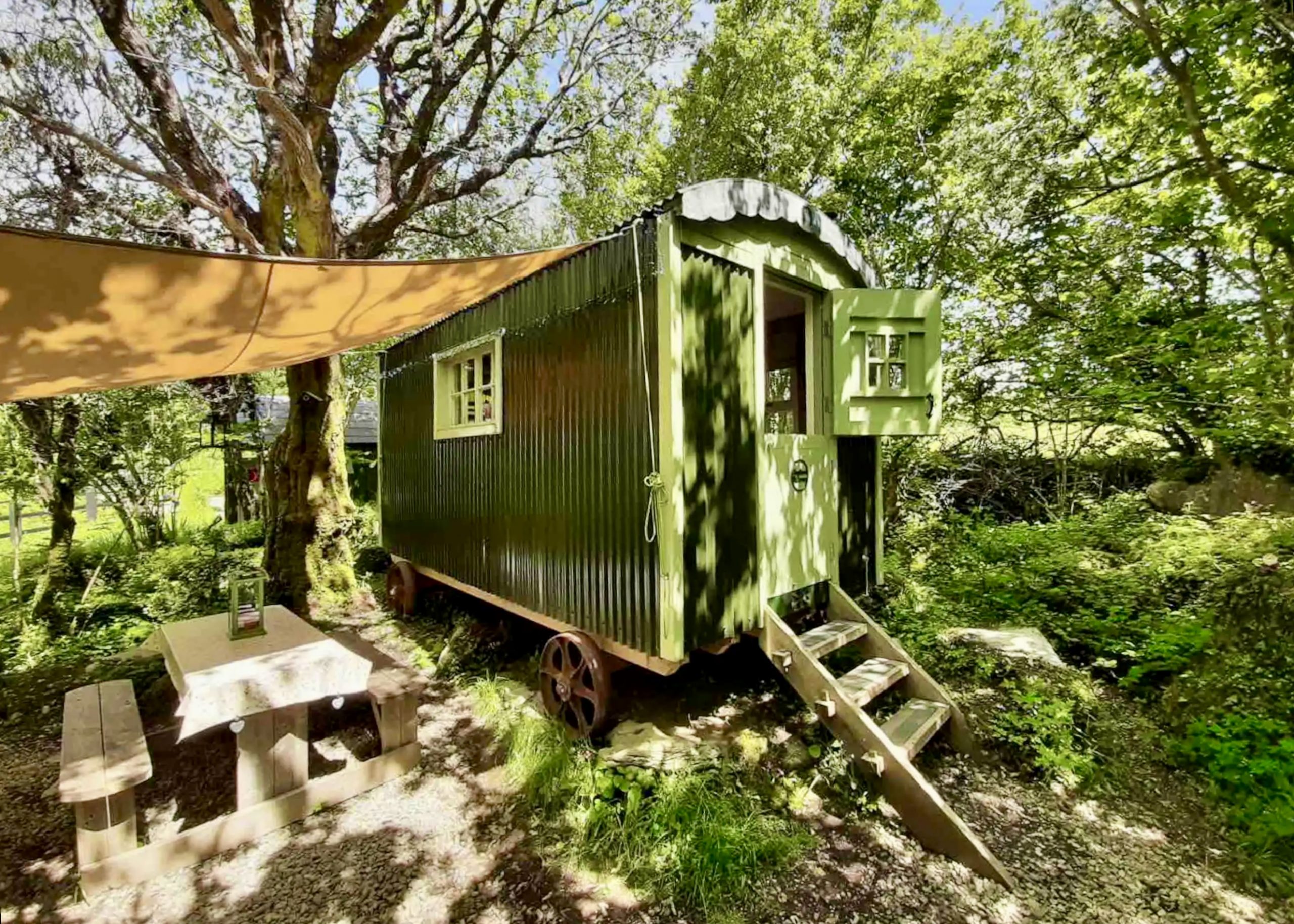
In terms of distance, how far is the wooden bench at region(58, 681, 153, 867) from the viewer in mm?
2141

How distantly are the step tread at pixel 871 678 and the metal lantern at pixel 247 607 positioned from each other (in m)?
3.24

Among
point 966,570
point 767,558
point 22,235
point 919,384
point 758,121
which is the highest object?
point 758,121

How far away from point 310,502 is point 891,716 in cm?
555

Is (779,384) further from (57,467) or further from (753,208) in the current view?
(57,467)

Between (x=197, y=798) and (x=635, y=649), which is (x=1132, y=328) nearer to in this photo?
(x=635, y=649)

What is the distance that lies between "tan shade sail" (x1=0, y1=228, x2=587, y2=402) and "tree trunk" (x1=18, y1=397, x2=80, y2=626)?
4.01m

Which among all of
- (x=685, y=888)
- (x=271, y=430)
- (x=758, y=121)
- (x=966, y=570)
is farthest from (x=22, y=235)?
(x=271, y=430)

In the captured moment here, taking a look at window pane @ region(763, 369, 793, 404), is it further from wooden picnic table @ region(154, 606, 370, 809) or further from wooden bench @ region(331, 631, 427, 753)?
wooden picnic table @ region(154, 606, 370, 809)

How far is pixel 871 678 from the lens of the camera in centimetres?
297

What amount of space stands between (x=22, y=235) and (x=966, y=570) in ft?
21.7

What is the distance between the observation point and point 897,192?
755 cm

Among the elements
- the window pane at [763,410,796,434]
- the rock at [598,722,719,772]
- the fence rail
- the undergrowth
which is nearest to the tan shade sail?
the rock at [598,722,719,772]

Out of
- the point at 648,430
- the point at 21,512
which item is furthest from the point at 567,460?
the point at 21,512

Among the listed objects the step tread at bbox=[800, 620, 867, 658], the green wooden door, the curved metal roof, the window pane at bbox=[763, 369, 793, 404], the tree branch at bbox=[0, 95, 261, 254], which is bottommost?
the step tread at bbox=[800, 620, 867, 658]
